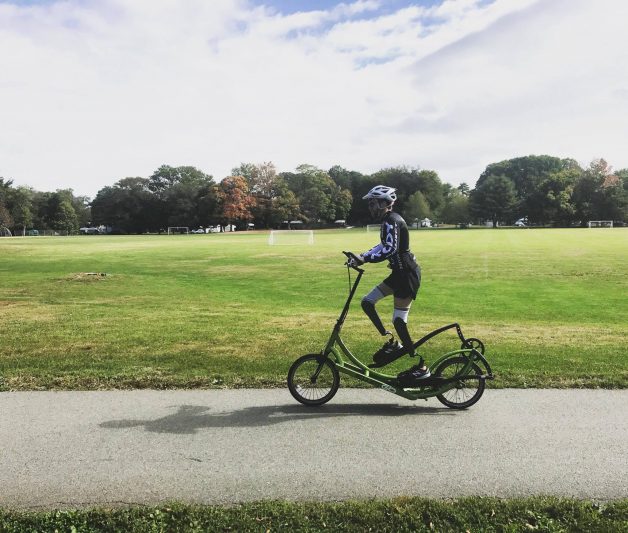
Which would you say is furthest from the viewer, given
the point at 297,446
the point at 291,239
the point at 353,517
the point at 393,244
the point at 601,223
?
the point at 601,223

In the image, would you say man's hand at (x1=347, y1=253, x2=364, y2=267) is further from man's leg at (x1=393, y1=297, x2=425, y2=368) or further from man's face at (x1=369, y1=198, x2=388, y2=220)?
man's leg at (x1=393, y1=297, x2=425, y2=368)

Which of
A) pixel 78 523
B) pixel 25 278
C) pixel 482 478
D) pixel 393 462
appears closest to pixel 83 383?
pixel 78 523

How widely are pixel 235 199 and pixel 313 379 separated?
10674 centimetres

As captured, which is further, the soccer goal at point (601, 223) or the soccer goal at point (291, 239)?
the soccer goal at point (601, 223)

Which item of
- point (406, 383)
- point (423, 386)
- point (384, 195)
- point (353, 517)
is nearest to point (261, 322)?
point (406, 383)

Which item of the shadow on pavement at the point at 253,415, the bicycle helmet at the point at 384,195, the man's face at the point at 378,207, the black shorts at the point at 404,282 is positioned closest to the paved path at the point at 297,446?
the shadow on pavement at the point at 253,415

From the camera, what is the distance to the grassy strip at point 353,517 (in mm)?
3748

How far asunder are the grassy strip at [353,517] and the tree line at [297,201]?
4231 inches

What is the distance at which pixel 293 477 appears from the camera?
4469 mm

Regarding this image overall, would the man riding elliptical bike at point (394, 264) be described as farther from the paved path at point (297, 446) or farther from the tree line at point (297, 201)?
the tree line at point (297, 201)

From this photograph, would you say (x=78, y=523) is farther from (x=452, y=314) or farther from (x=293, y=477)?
(x=452, y=314)

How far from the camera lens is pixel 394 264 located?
6148 mm

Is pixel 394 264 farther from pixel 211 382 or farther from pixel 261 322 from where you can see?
pixel 261 322

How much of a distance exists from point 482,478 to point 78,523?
10.5ft
